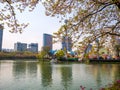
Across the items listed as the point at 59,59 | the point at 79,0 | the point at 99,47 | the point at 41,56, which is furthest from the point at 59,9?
the point at 41,56

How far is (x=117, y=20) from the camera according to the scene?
579 inches

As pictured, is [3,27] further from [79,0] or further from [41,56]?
[41,56]

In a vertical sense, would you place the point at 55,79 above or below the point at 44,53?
below

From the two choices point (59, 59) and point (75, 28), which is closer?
point (75, 28)

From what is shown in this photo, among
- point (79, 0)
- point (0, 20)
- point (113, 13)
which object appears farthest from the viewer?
point (113, 13)

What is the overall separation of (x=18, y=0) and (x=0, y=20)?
5.89 ft

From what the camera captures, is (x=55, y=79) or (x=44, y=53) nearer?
(x=55, y=79)

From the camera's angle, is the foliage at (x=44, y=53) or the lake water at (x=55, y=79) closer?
the lake water at (x=55, y=79)

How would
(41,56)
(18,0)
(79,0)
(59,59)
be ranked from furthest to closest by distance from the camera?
(41,56)
(59,59)
(79,0)
(18,0)

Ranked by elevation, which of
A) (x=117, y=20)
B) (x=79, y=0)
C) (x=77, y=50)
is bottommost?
(x=77, y=50)

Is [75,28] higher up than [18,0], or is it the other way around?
[18,0]

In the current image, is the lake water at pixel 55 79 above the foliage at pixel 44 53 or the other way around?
the other way around

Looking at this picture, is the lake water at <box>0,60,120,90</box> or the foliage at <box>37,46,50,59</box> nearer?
the lake water at <box>0,60,120,90</box>

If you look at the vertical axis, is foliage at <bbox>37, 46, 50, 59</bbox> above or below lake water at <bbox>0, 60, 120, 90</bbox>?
above
